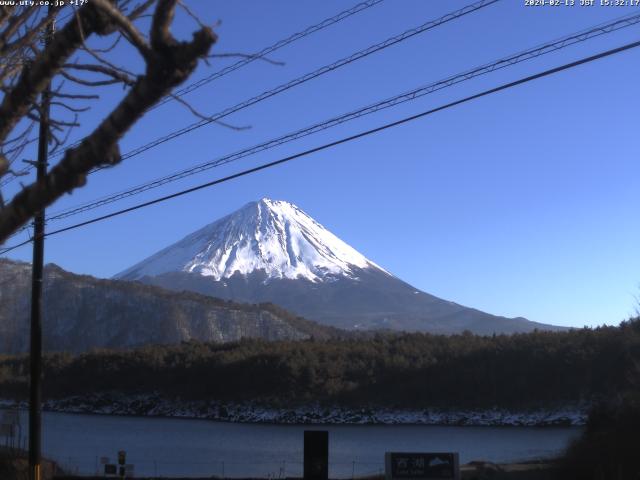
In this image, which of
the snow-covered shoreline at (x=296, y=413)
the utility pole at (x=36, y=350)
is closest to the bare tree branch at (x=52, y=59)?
the utility pole at (x=36, y=350)

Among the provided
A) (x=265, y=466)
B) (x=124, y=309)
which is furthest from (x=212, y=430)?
(x=124, y=309)

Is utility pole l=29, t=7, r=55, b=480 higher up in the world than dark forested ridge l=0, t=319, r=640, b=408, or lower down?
higher up

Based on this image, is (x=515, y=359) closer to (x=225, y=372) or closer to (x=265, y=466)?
(x=225, y=372)

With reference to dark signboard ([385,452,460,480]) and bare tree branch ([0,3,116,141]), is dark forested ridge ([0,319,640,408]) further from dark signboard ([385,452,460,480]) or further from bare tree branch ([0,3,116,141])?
bare tree branch ([0,3,116,141])

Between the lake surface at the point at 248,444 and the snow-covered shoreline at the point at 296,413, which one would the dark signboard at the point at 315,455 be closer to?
the lake surface at the point at 248,444

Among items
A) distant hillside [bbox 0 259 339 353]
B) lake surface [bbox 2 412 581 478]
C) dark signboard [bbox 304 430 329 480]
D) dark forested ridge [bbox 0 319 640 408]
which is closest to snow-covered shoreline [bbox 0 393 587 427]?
dark forested ridge [bbox 0 319 640 408]

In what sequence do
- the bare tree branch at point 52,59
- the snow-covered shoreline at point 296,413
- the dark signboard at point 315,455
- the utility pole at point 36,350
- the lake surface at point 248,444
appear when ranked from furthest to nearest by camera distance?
the snow-covered shoreline at point 296,413 < the lake surface at point 248,444 < the dark signboard at point 315,455 < the utility pole at point 36,350 < the bare tree branch at point 52,59
